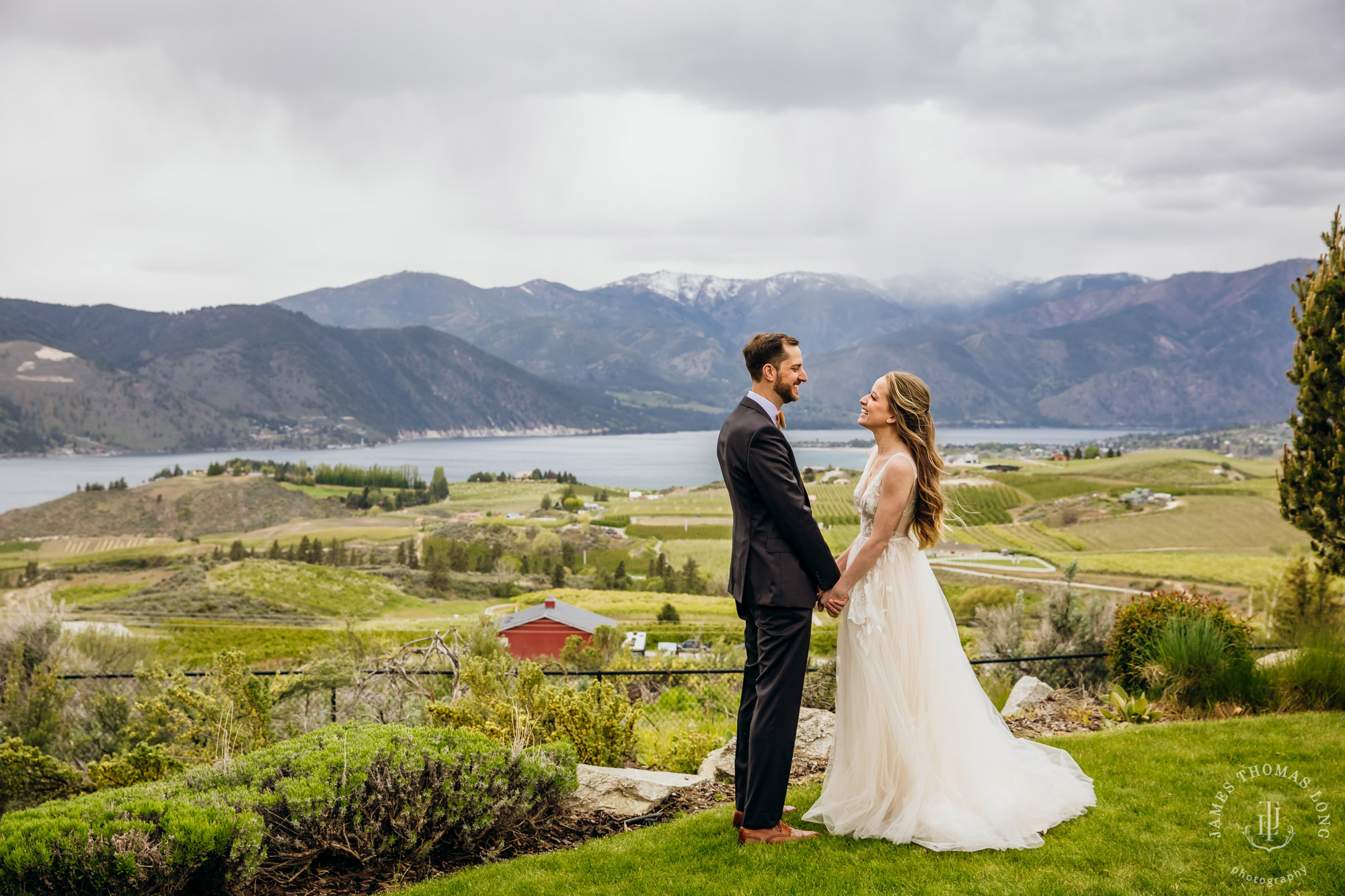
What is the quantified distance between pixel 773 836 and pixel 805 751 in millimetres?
2224

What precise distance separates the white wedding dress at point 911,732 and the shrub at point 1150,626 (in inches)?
153

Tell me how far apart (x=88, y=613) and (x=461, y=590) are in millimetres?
20516

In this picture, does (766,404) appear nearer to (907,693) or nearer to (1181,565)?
(907,693)

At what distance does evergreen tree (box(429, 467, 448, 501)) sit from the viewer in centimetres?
9738

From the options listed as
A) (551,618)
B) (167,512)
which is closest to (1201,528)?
(551,618)

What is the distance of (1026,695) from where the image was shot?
8.07m

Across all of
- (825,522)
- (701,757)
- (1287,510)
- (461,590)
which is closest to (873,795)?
(701,757)

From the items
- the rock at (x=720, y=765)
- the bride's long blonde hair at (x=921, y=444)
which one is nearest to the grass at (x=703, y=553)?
the rock at (x=720, y=765)

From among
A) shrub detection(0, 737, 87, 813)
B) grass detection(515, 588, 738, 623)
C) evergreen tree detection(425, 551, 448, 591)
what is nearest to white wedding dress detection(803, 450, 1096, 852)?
shrub detection(0, 737, 87, 813)

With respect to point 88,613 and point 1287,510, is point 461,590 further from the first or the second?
point 1287,510

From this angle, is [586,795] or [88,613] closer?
[586,795]

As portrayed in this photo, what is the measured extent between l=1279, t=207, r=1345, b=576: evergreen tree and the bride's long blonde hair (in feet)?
22.7

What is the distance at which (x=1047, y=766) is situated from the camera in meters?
4.58

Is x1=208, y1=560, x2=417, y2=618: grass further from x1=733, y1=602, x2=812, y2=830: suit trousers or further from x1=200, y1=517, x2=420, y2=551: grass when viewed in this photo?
x1=733, y1=602, x2=812, y2=830: suit trousers
